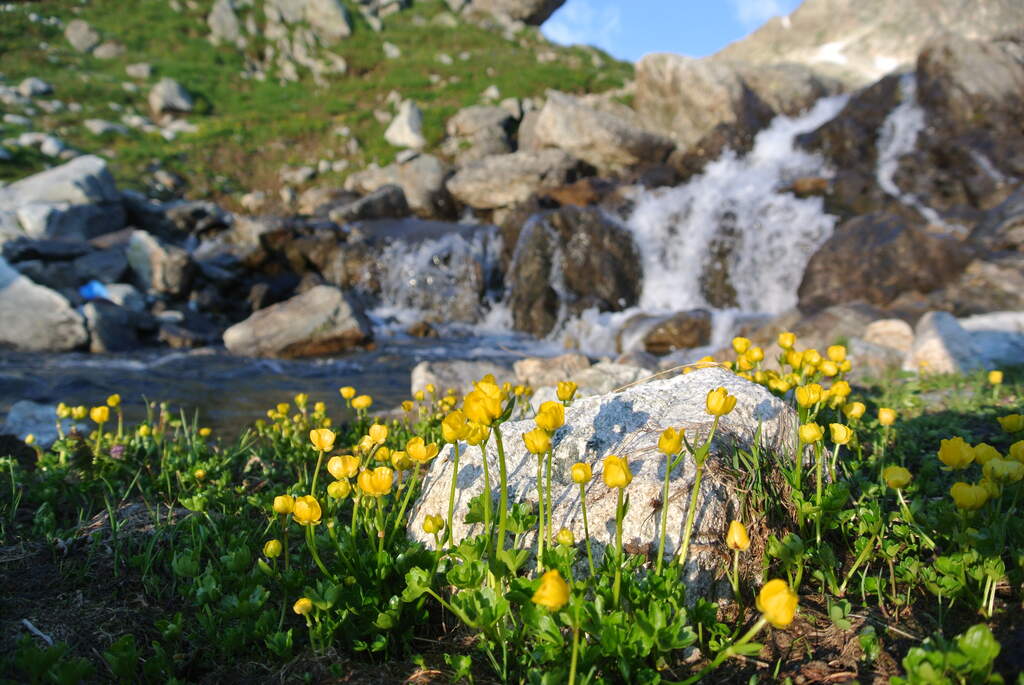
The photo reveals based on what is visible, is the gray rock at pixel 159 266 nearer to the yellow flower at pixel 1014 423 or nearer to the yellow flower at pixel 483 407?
the yellow flower at pixel 483 407

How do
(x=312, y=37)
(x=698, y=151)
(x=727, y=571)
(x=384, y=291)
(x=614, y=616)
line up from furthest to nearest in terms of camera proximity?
(x=312, y=37) → (x=698, y=151) → (x=384, y=291) → (x=727, y=571) → (x=614, y=616)

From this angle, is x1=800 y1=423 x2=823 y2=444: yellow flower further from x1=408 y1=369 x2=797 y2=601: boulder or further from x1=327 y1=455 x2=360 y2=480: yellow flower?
x1=327 y1=455 x2=360 y2=480: yellow flower

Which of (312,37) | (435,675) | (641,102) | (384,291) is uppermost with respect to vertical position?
(312,37)

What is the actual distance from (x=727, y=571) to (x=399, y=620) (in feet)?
3.10

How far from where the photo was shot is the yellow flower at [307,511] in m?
1.67

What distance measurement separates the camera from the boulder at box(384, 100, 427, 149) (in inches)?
837

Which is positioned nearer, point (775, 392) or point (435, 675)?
point (435, 675)

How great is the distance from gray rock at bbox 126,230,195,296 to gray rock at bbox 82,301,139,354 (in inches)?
58.6

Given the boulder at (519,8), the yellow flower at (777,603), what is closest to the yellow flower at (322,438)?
the yellow flower at (777,603)

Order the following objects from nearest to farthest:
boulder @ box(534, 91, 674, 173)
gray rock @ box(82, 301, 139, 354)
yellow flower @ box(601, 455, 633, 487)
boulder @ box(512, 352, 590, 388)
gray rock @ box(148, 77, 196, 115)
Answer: yellow flower @ box(601, 455, 633, 487)
boulder @ box(512, 352, 590, 388)
gray rock @ box(82, 301, 139, 354)
boulder @ box(534, 91, 674, 173)
gray rock @ box(148, 77, 196, 115)

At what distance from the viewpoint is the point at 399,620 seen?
172 cm

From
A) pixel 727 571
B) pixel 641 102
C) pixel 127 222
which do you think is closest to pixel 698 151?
pixel 641 102

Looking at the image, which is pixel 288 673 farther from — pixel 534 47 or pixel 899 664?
pixel 534 47

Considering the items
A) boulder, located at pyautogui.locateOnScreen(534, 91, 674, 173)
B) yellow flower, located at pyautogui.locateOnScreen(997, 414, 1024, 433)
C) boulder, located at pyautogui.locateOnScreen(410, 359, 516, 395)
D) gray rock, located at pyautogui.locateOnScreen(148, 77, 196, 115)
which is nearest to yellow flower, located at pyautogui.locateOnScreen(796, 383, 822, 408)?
yellow flower, located at pyautogui.locateOnScreen(997, 414, 1024, 433)
